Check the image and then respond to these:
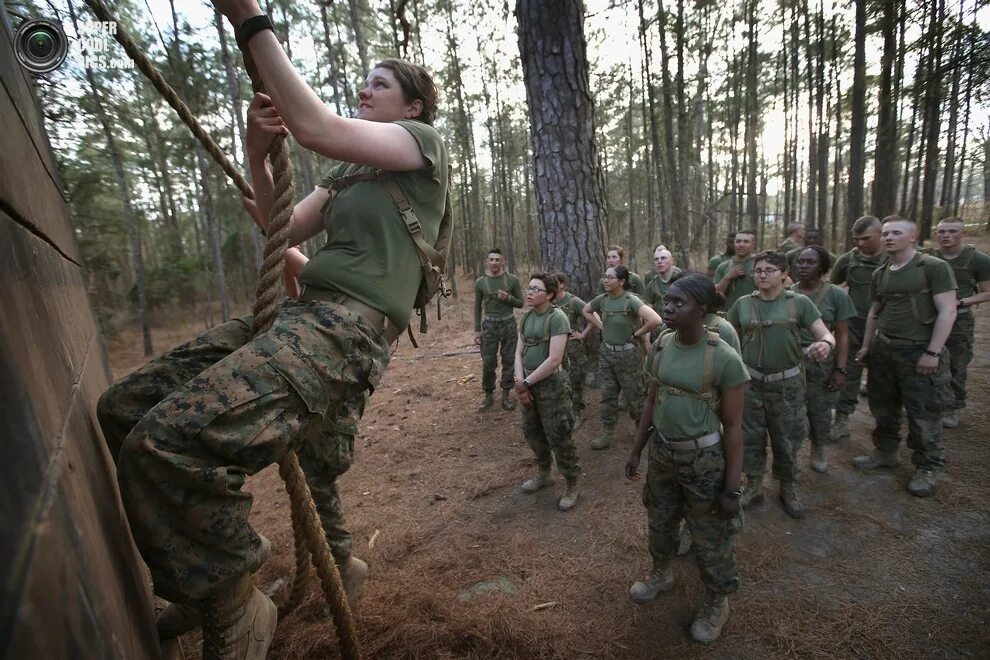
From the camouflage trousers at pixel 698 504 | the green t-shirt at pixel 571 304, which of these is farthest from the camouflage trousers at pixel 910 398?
the green t-shirt at pixel 571 304

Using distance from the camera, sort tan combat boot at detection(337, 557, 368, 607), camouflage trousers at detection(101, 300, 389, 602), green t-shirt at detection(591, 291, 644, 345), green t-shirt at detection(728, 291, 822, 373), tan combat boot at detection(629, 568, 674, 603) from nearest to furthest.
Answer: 1. camouflage trousers at detection(101, 300, 389, 602)
2. tan combat boot at detection(337, 557, 368, 607)
3. tan combat boot at detection(629, 568, 674, 603)
4. green t-shirt at detection(728, 291, 822, 373)
5. green t-shirt at detection(591, 291, 644, 345)

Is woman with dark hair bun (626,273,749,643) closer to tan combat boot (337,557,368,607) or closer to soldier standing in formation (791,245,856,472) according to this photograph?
tan combat boot (337,557,368,607)

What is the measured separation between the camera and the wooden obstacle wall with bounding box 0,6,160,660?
Result: 0.79 meters

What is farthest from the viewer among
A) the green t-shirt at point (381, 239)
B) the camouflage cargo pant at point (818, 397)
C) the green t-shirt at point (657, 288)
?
the green t-shirt at point (657, 288)

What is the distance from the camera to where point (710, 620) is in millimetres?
2928

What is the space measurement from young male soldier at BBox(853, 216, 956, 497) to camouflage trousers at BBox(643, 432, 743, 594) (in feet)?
8.73

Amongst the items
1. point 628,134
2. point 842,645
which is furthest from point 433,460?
point 628,134

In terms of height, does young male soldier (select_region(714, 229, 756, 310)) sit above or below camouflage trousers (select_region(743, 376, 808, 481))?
above

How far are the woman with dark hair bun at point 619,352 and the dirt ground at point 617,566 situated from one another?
15.2 inches

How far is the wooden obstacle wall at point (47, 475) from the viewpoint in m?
0.79

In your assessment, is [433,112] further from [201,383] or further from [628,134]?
[628,134]

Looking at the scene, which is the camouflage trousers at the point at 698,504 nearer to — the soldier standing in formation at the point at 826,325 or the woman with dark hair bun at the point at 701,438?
the woman with dark hair bun at the point at 701,438

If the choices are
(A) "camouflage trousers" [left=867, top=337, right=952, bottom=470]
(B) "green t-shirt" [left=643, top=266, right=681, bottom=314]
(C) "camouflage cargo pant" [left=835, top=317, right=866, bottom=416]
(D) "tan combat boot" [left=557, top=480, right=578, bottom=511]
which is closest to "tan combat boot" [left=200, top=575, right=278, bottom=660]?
(D) "tan combat boot" [left=557, top=480, right=578, bottom=511]

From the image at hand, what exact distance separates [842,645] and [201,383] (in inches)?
147
